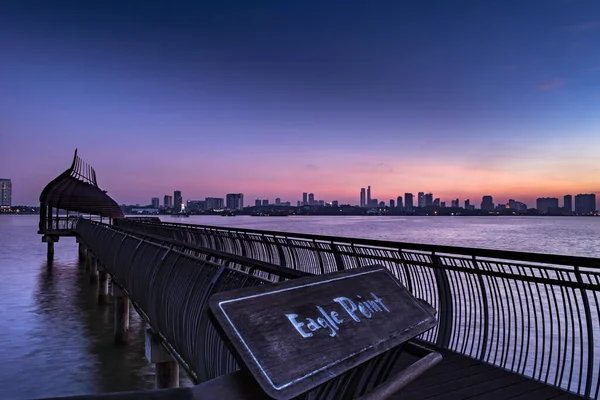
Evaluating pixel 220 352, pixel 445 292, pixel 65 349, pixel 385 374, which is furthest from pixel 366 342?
pixel 65 349

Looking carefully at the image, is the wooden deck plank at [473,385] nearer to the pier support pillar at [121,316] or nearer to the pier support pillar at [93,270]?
the pier support pillar at [121,316]

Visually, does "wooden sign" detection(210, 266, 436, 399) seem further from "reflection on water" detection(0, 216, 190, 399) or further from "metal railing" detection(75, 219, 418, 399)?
"reflection on water" detection(0, 216, 190, 399)

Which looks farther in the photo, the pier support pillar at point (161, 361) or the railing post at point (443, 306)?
the pier support pillar at point (161, 361)

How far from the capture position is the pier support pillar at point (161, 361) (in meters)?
7.52

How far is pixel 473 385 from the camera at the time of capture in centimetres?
488

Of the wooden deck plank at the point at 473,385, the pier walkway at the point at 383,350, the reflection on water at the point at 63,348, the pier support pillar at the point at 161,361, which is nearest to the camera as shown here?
the pier walkway at the point at 383,350

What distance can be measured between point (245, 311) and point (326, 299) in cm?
46

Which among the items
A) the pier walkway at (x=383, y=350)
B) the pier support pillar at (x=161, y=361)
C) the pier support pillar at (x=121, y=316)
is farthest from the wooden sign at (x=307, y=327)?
the pier support pillar at (x=121, y=316)

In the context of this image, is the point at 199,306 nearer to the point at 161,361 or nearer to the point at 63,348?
the point at 161,361

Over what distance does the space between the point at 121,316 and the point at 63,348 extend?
2.05 m

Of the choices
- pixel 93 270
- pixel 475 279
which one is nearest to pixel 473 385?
pixel 475 279

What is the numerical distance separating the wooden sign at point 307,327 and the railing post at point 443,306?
12.8 ft

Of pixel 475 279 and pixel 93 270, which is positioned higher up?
pixel 475 279

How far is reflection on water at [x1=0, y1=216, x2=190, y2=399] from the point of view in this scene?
11.9 meters
